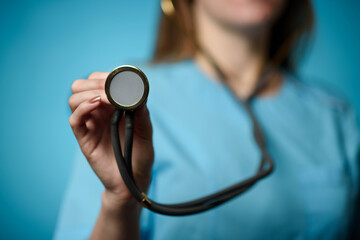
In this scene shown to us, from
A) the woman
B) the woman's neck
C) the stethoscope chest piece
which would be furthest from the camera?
the woman's neck

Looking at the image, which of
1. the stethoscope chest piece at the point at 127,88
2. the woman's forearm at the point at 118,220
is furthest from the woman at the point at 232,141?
the stethoscope chest piece at the point at 127,88

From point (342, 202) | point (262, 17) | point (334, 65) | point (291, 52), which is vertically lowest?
point (342, 202)

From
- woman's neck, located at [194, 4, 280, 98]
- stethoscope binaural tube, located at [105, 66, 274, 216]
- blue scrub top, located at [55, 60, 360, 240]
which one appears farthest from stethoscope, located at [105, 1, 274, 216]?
woman's neck, located at [194, 4, 280, 98]

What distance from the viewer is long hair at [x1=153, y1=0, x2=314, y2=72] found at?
0.71 m

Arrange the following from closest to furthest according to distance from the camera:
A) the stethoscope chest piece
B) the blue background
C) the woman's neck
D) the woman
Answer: the stethoscope chest piece
the woman
the woman's neck
the blue background

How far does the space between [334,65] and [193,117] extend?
0.76 metres

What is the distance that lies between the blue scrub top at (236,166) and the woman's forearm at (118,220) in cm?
6

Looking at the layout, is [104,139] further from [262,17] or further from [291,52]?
[291,52]

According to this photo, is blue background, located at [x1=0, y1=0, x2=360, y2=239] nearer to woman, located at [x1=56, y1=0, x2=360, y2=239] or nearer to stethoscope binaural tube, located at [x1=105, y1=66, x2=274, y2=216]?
woman, located at [x1=56, y1=0, x2=360, y2=239]

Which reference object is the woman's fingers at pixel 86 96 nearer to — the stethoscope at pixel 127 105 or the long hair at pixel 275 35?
the stethoscope at pixel 127 105

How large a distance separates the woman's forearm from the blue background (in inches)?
14.9

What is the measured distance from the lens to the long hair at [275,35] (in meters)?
0.71

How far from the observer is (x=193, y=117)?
0.61 metres

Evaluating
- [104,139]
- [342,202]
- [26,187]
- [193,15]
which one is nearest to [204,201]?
[104,139]
